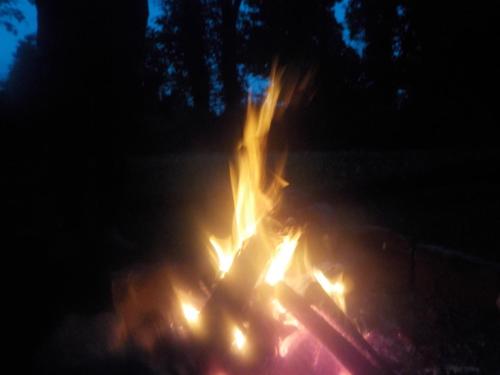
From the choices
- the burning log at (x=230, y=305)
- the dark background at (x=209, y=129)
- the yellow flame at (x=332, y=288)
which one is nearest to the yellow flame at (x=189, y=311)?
the burning log at (x=230, y=305)

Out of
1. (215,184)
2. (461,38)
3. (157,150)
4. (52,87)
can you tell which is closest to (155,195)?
(215,184)

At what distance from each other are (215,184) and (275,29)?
45.5ft

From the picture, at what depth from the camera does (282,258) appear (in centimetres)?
274

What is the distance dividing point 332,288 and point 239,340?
947 millimetres

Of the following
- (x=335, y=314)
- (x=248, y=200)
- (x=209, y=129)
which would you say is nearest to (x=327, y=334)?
(x=335, y=314)

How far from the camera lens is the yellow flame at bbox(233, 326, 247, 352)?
7.33 feet

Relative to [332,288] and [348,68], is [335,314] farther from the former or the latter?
[348,68]

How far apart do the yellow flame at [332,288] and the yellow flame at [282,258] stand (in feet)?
0.80

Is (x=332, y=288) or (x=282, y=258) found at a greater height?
(x=282, y=258)

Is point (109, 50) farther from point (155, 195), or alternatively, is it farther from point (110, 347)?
point (155, 195)

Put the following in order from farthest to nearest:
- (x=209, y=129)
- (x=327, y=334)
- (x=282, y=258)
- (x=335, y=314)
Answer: (x=209, y=129) < (x=282, y=258) < (x=335, y=314) < (x=327, y=334)

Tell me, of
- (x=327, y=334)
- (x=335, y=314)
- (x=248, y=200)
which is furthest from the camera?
(x=248, y=200)

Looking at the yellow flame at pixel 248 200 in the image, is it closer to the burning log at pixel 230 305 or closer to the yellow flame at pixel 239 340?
the burning log at pixel 230 305

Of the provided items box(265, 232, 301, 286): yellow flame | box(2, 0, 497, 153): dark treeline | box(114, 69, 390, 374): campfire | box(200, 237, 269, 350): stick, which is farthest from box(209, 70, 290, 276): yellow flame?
box(2, 0, 497, 153): dark treeline
